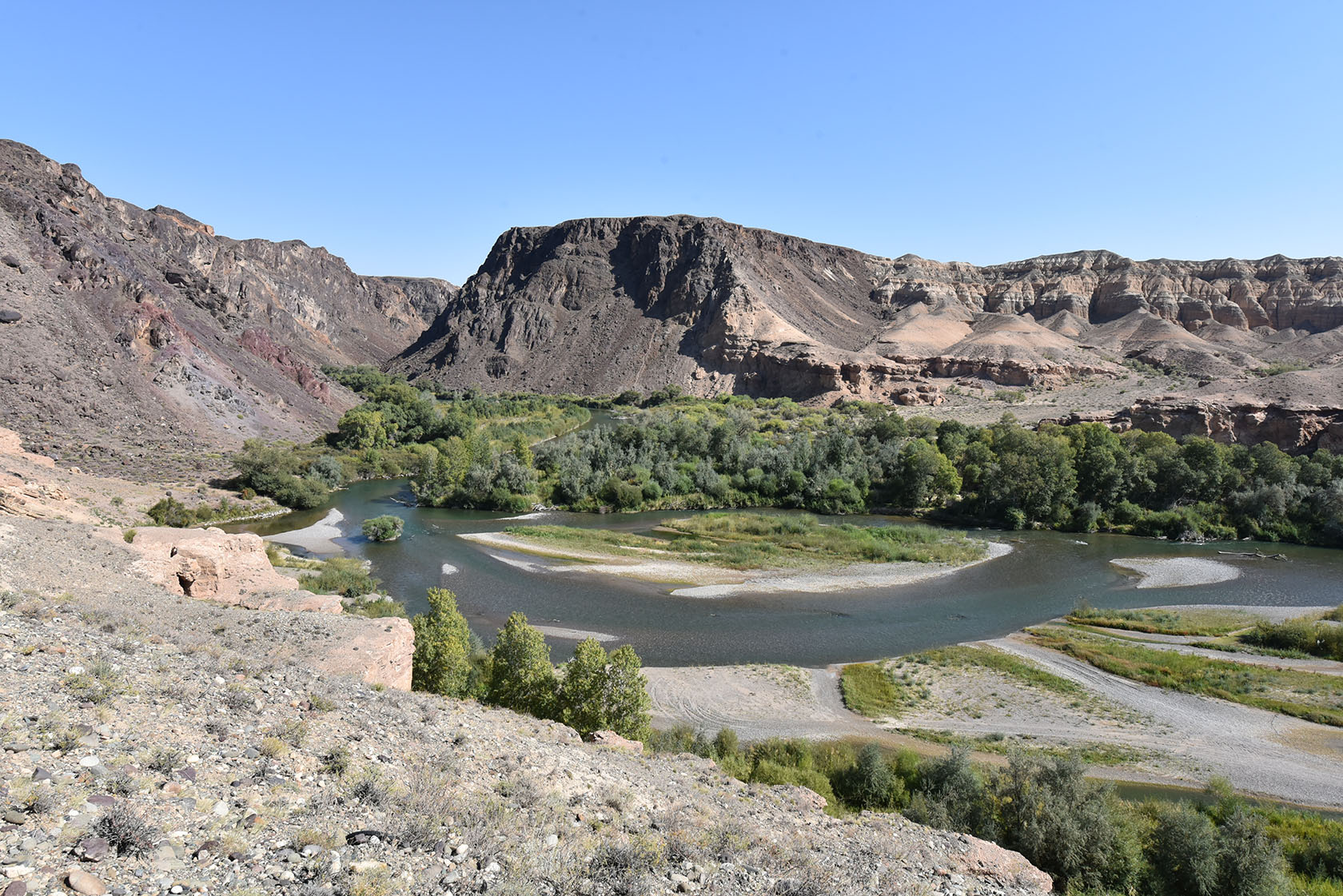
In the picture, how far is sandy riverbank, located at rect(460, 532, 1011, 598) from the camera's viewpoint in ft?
113

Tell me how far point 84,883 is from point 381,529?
3833cm

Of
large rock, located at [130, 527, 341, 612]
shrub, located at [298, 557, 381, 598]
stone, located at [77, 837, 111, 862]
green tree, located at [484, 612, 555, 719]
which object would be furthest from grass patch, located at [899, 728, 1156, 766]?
shrub, located at [298, 557, 381, 598]

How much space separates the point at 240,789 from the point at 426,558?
3246 centimetres

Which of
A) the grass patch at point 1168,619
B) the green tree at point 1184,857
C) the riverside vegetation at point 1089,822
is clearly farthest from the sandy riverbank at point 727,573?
the green tree at point 1184,857

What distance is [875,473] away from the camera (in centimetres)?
5544

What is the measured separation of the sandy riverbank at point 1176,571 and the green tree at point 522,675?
107 ft

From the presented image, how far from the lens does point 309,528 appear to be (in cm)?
4375

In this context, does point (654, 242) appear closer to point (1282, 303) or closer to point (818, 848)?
point (1282, 303)

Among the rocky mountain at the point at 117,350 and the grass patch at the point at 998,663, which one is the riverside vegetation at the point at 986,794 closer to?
the grass patch at the point at 998,663

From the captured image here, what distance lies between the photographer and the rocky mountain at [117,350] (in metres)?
47.4

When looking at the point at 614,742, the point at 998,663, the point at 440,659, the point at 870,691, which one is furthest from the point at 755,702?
the point at 440,659

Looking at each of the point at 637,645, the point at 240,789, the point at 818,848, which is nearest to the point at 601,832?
the point at 818,848

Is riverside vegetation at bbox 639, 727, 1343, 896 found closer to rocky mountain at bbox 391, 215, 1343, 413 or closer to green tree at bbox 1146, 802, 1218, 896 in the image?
green tree at bbox 1146, 802, 1218, 896

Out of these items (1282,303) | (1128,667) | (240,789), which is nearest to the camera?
(240,789)
